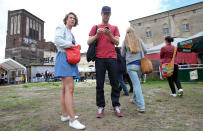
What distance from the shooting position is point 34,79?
20328 mm

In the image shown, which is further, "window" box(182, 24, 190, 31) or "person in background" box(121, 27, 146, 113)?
"window" box(182, 24, 190, 31)

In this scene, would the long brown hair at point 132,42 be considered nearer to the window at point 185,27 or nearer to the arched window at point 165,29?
the arched window at point 165,29

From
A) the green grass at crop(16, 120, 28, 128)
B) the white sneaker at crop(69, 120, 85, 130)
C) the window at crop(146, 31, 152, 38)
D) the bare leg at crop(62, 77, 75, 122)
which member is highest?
the window at crop(146, 31, 152, 38)

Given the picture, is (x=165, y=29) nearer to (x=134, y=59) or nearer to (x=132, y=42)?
(x=132, y=42)

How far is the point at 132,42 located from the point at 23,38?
43978 mm

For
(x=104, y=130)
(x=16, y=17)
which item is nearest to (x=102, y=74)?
(x=104, y=130)

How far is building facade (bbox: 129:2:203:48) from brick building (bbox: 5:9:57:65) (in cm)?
2708

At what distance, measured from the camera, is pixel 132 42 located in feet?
9.75

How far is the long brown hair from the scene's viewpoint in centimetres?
288

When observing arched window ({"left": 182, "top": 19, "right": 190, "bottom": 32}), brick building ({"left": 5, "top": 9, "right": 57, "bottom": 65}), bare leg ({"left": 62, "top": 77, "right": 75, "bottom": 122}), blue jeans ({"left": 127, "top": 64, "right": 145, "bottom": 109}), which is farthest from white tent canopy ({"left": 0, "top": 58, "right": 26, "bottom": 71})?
arched window ({"left": 182, "top": 19, "right": 190, "bottom": 32})

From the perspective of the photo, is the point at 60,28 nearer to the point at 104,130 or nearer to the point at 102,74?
the point at 102,74

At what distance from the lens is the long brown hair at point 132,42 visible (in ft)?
9.46

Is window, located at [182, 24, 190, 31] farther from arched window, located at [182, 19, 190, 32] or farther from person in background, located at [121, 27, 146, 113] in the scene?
person in background, located at [121, 27, 146, 113]

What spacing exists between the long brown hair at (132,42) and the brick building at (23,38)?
119 ft
